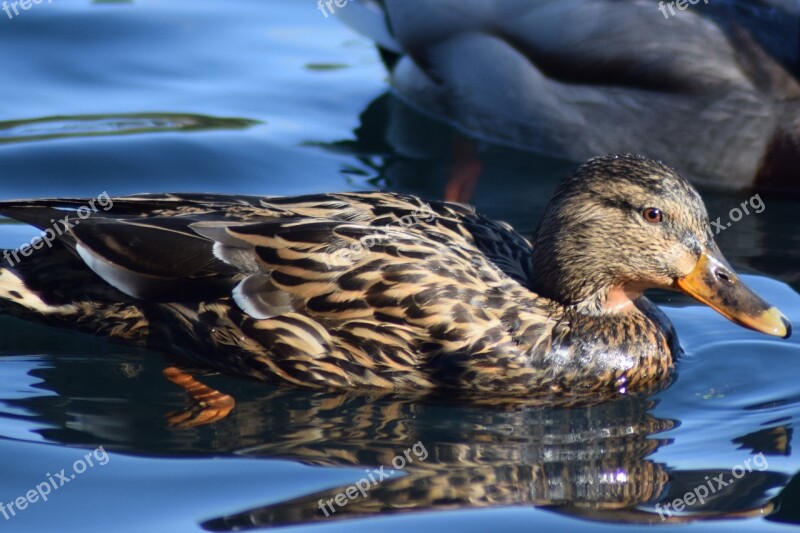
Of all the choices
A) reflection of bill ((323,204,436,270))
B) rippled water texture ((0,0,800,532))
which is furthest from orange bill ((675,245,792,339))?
reflection of bill ((323,204,436,270))

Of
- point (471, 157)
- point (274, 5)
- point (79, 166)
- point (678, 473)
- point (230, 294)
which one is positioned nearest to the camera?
point (678, 473)

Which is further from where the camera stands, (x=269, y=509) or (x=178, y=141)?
(x=178, y=141)

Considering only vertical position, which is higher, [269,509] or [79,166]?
[79,166]

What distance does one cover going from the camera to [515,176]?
9.08m

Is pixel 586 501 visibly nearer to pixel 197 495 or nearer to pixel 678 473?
pixel 678 473

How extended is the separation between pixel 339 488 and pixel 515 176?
160 inches

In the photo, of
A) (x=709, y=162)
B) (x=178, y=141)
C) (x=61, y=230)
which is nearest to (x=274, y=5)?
(x=178, y=141)

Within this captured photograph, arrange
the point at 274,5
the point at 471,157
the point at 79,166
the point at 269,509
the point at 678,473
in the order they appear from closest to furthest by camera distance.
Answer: the point at 269,509 < the point at 678,473 < the point at 79,166 < the point at 471,157 < the point at 274,5
